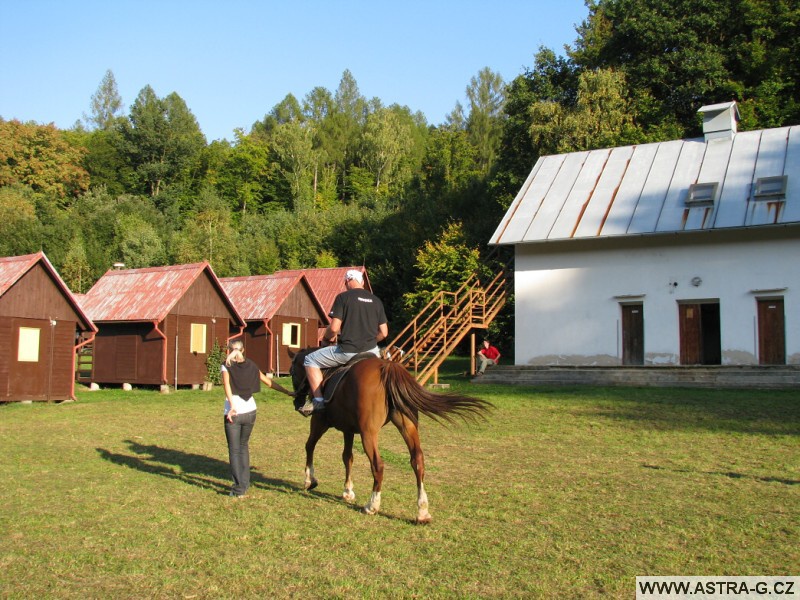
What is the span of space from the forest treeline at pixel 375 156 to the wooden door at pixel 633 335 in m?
11.8

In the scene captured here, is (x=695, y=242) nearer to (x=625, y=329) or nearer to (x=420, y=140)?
(x=625, y=329)

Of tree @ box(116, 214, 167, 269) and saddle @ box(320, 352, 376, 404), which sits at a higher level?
tree @ box(116, 214, 167, 269)

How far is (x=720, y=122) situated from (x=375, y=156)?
52.4 metres

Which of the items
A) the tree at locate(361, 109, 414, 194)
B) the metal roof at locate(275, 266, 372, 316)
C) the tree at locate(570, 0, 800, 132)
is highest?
the tree at locate(361, 109, 414, 194)

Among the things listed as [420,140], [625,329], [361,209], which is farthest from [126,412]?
[420,140]

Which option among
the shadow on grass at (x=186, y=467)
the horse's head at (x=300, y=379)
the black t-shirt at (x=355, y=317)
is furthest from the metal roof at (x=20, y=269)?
the black t-shirt at (x=355, y=317)

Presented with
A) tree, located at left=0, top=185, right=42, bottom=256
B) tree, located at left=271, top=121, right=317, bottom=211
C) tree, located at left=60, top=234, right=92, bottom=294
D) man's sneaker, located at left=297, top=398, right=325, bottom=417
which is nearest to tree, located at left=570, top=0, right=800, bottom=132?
man's sneaker, located at left=297, top=398, right=325, bottom=417

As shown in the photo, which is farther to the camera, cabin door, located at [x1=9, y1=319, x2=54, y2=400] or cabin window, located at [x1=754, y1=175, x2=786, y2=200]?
cabin window, located at [x1=754, y1=175, x2=786, y2=200]

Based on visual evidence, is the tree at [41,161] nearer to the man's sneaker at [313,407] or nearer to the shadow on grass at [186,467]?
the shadow on grass at [186,467]

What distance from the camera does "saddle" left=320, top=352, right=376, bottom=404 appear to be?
9320 millimetres

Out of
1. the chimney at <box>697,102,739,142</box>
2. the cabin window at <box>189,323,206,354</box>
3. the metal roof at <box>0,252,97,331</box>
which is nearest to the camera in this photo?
the metal roof at <box>0,252,97,331</box>

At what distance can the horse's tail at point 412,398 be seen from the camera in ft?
28.2

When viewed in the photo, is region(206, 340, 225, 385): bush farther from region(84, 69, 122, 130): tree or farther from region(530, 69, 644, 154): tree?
region(84, 69, 122, 130): tree

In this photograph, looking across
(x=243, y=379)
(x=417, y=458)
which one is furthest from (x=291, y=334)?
(x=417, y=458)
